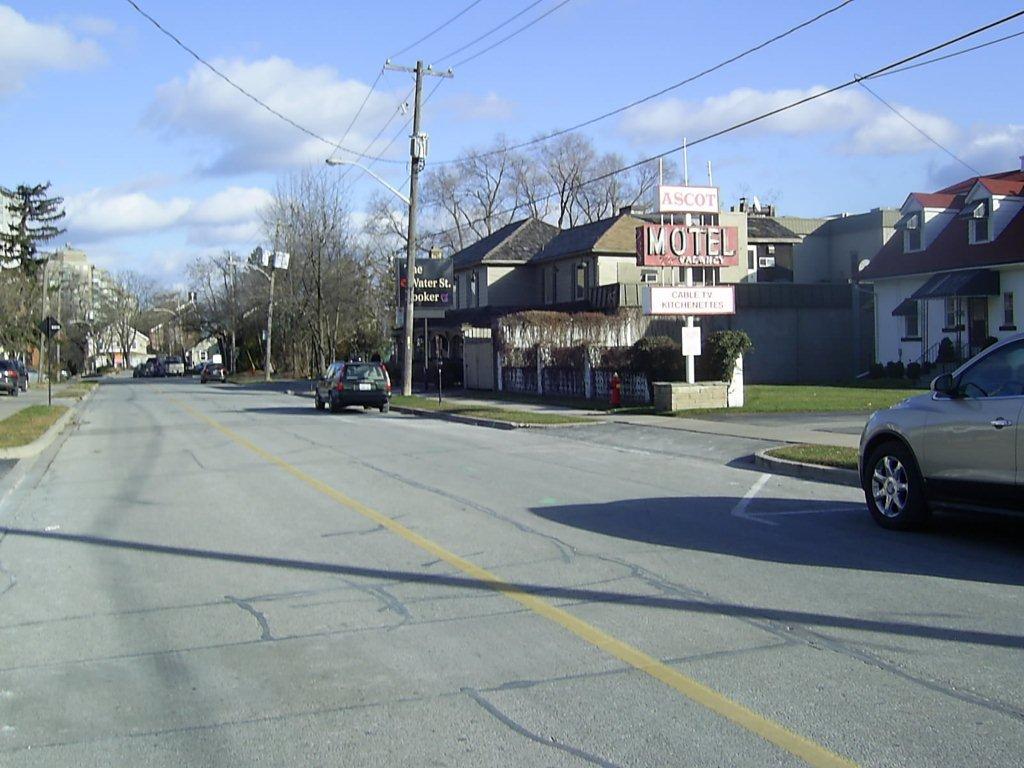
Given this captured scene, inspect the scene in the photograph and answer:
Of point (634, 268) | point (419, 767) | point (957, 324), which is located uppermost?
point (634, 268)

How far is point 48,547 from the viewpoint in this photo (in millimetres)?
10344

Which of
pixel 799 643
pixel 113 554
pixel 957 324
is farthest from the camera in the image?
pixel 957 324

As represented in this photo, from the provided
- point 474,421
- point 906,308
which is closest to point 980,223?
point 906,308

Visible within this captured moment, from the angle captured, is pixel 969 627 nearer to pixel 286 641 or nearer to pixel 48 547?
pixel 286 641

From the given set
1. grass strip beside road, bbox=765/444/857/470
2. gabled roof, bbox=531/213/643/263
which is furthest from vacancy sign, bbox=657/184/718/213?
gabled roof, bbox=531/213/643/263

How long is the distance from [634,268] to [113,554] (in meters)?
Answer: 40.8

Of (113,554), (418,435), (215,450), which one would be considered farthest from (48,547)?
(418,435)

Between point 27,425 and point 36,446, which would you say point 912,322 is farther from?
point 36,446

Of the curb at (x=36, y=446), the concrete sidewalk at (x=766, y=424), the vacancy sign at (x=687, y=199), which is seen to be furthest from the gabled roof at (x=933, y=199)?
the curb at (x=36, y=446)

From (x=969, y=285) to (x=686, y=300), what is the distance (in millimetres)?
13050

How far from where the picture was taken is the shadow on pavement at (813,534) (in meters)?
8.70

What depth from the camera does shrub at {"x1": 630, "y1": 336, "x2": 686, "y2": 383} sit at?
28547mm

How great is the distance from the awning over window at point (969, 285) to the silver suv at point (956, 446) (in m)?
27.8

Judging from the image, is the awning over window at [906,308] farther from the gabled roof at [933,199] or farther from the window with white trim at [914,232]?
the gabled roof at [933,199]
